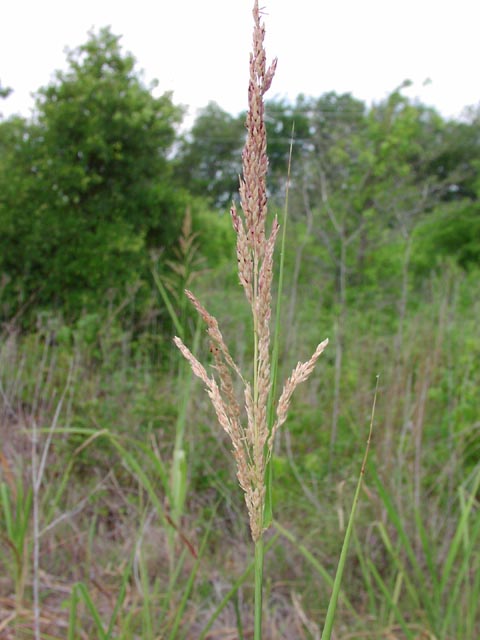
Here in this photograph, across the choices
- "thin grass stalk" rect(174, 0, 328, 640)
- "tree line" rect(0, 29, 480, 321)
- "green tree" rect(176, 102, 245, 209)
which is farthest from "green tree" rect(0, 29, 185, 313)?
"green tree" rect(176, 102, 245, 209)

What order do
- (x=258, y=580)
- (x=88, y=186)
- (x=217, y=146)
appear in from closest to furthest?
1. (x=258, y=580)
2. (x=88, y=186)
3. (x=217, y=146)

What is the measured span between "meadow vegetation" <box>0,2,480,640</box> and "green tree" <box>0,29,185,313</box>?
0.9 inches

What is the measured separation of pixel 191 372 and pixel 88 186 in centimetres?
452

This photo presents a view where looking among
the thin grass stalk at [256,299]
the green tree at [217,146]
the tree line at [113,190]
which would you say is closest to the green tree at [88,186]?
the tree line at [113,190]

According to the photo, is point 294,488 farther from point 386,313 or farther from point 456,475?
point 386,313

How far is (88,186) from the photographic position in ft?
21.3

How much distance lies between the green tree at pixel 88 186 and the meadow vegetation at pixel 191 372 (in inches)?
0.9

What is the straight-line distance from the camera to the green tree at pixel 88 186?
622 cm

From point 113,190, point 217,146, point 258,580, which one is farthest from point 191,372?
point 217,146

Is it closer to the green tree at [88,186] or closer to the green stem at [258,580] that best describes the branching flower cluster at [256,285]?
the green stem at [258,580]

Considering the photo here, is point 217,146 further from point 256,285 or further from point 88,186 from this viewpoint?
point 256,285

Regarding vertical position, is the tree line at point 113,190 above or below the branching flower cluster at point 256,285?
above

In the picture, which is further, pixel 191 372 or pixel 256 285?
pixel 191 372

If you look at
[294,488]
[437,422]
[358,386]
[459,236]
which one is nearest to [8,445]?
[294,488]
